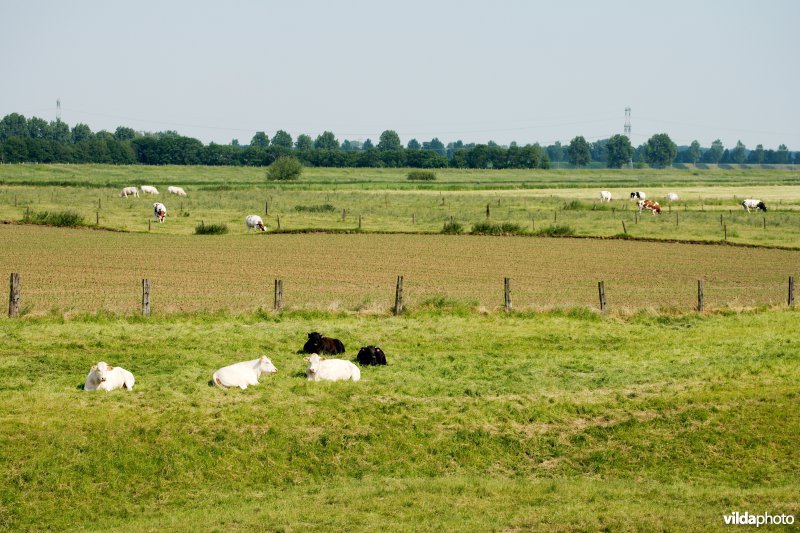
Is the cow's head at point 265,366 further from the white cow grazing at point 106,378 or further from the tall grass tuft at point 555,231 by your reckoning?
the tall grass tuft at point 555,231

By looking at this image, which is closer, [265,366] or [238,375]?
[238,375]

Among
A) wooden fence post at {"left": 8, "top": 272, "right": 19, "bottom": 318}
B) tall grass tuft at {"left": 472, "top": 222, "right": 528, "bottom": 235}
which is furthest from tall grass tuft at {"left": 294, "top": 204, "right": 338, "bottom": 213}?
wooden fence post at {"left": 8, "top": 272, "right": 19, "bottom": 318}

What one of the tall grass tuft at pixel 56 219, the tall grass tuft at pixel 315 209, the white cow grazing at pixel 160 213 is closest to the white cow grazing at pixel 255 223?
the white cow grazing at pixel 160 213

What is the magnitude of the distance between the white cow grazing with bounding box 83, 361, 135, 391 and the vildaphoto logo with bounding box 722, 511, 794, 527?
11.0 metres

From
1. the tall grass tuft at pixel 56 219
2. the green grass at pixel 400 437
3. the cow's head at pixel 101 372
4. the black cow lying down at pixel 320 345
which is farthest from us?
the tall grass tuft at pixel 56 219

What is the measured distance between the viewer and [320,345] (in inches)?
845

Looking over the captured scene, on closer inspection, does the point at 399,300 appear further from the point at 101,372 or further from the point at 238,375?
the point at 101,372

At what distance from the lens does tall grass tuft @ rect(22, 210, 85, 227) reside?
60.2 metres

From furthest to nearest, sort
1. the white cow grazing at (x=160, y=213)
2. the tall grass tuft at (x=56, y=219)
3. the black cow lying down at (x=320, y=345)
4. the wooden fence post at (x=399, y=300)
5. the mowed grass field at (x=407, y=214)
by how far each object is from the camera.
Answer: the white cow grazing at (x=160, y=213)
the mowed grass field at (x=407, y=214)
the tall grass tuft at (x=56, y=219)
the wooden fence post at (x=399, y=300)
the black cow lying down at (x=320, y=345)

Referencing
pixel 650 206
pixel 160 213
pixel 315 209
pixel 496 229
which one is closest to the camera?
pixel 496 229

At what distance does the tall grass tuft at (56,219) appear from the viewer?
2368 inches

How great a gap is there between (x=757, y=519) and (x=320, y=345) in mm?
11021

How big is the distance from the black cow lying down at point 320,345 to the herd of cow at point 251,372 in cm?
77

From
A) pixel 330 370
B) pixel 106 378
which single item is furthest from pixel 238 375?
pixel 106 378
